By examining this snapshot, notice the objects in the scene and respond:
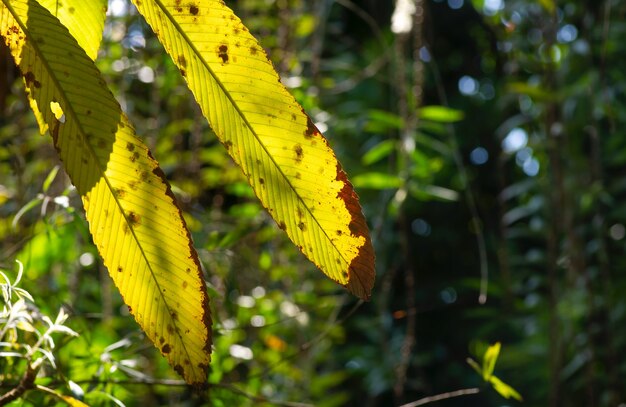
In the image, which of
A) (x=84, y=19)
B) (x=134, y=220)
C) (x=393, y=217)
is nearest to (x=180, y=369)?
(x=134, y=220)

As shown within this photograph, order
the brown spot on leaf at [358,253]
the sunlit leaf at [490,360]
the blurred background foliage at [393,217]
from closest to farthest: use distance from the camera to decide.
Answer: the brown spot on leaf at [358,253] → the sunlit leaf at [490,360] → the blurred background foliage at [393,217]

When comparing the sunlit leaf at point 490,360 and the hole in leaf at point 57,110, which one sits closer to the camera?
the hole in leaf at point 57,110

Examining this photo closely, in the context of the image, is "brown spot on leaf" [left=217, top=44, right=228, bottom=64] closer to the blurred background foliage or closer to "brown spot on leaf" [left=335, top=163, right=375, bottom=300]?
"brown spot on leaf" [left=335, top=163, right=375, bottom=300]

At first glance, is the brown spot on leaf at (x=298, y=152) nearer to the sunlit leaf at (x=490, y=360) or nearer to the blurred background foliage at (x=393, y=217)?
the blurred background foliage at (x=393, y=217)

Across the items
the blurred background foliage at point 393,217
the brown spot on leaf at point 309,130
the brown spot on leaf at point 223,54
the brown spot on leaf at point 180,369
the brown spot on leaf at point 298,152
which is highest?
the brown spot on leaf at point 223,54

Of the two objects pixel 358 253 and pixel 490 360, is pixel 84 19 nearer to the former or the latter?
pixel 358 253

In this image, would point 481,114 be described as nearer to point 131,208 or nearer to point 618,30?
point 618,30

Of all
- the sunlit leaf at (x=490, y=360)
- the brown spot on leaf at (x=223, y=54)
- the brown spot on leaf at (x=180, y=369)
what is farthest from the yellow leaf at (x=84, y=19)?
the sunlit leaf at (x=490, y=360)
